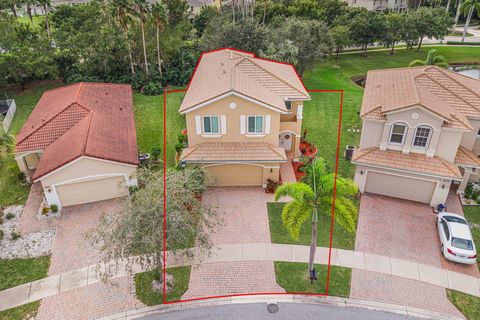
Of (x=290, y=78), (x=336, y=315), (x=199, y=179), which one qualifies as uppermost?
(x=290, y=78)

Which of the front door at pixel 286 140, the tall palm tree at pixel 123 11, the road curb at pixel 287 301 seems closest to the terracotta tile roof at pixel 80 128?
the tall palm tree at pixel 123 11

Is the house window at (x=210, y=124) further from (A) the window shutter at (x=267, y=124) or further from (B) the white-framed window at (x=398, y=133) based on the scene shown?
(B) the white-framed window at (x=398, y=133)

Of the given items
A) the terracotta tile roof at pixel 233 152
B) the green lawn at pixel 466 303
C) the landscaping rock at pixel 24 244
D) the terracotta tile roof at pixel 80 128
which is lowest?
the green lawn at pixel 466 303

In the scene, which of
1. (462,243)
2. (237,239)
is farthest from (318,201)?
(462,243)

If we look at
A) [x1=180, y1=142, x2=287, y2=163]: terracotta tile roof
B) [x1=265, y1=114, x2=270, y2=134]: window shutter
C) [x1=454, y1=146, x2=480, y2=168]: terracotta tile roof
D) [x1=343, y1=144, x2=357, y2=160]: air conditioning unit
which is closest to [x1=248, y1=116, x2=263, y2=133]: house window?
[x1=265, y1=114, x2=270, y2=134]: window shutter

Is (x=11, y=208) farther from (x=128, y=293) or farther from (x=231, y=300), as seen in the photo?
(x=231, y=300)

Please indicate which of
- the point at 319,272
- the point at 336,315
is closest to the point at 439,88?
the point at 319,272

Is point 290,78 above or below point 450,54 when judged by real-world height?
above
